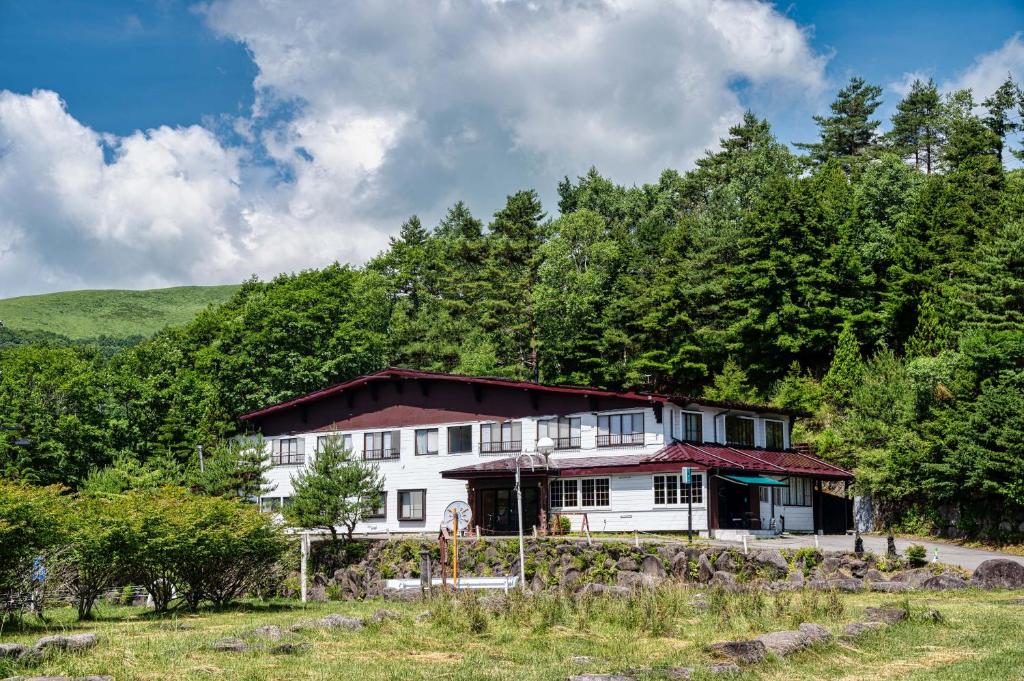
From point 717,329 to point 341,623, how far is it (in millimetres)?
55006

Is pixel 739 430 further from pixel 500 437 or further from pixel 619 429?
pixel 500 437

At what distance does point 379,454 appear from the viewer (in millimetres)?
57688

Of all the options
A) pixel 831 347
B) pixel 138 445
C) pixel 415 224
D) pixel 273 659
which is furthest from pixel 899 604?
pixel 415 224

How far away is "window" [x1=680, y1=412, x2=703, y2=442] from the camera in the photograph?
49.1m

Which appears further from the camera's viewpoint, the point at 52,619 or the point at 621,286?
the point at 621,286

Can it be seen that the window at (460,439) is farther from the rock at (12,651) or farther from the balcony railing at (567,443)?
the rock at (12,651)

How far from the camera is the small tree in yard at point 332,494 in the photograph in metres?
47.4

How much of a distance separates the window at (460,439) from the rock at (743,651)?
38586 mm

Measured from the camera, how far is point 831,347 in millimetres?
68250

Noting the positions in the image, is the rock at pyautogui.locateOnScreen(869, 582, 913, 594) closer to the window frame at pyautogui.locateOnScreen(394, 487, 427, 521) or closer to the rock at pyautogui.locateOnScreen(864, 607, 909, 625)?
the rock at pyautogui.locateOnScreen(864, 607, 909, 625)

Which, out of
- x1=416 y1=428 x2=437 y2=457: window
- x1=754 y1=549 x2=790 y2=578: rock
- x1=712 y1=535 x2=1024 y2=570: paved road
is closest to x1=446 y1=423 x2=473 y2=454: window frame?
x1=416 y1=428 x2=437 y2=457: window

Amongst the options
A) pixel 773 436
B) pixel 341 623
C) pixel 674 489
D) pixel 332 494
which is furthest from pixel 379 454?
pixel 341 623

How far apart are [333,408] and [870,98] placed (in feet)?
212

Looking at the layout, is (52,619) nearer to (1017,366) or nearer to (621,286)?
(1017,366)
